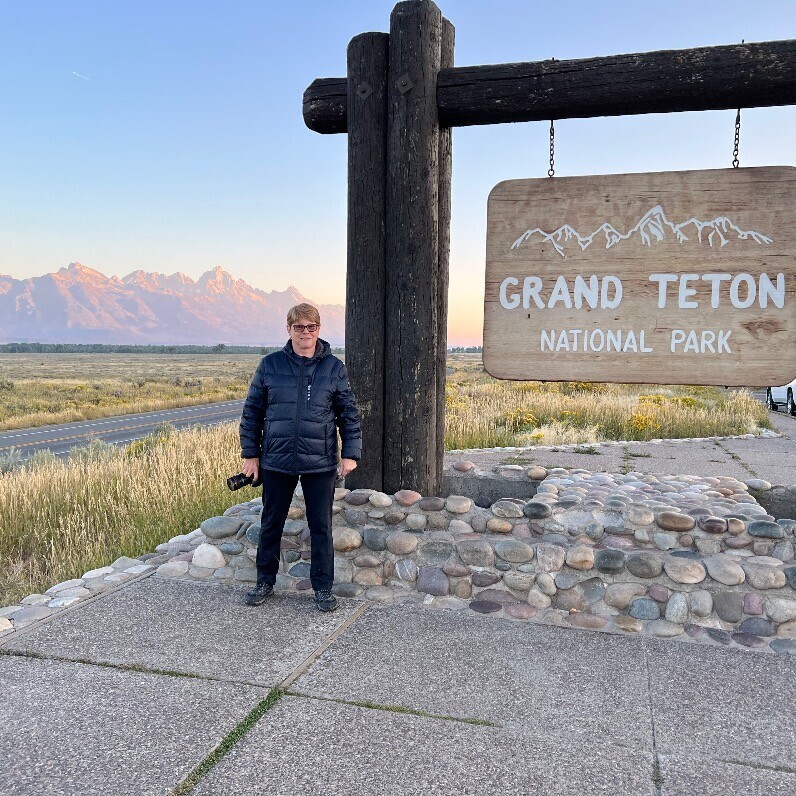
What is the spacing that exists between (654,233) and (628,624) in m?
2.41

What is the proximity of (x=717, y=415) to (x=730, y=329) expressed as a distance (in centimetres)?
1088

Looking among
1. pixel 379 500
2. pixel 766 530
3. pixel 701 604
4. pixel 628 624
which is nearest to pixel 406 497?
pixel 379 500

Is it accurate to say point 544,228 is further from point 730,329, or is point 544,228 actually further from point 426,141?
point 730,329

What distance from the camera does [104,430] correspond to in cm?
2098

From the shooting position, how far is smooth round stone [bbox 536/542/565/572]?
4230 millimetres

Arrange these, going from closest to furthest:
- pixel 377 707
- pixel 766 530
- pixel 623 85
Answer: pixel 377 707 → pixel 766 530 → pixel 623 85

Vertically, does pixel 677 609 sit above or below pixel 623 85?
below

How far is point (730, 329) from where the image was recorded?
4453mm

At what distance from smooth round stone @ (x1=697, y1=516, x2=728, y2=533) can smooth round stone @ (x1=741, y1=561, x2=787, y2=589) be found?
0.29m

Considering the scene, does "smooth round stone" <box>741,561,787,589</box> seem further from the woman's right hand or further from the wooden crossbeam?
the woman's right hand

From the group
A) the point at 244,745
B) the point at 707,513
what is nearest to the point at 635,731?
the point at 244,745

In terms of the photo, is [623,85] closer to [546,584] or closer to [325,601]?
[546,584]

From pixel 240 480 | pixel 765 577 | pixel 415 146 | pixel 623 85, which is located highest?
pixel 623 85

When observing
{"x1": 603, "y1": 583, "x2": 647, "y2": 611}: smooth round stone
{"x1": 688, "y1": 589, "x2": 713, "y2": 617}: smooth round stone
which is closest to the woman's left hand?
{"x1": 603, "y1": 583, "x2": 647, "y2": 611}: smooth round stone
